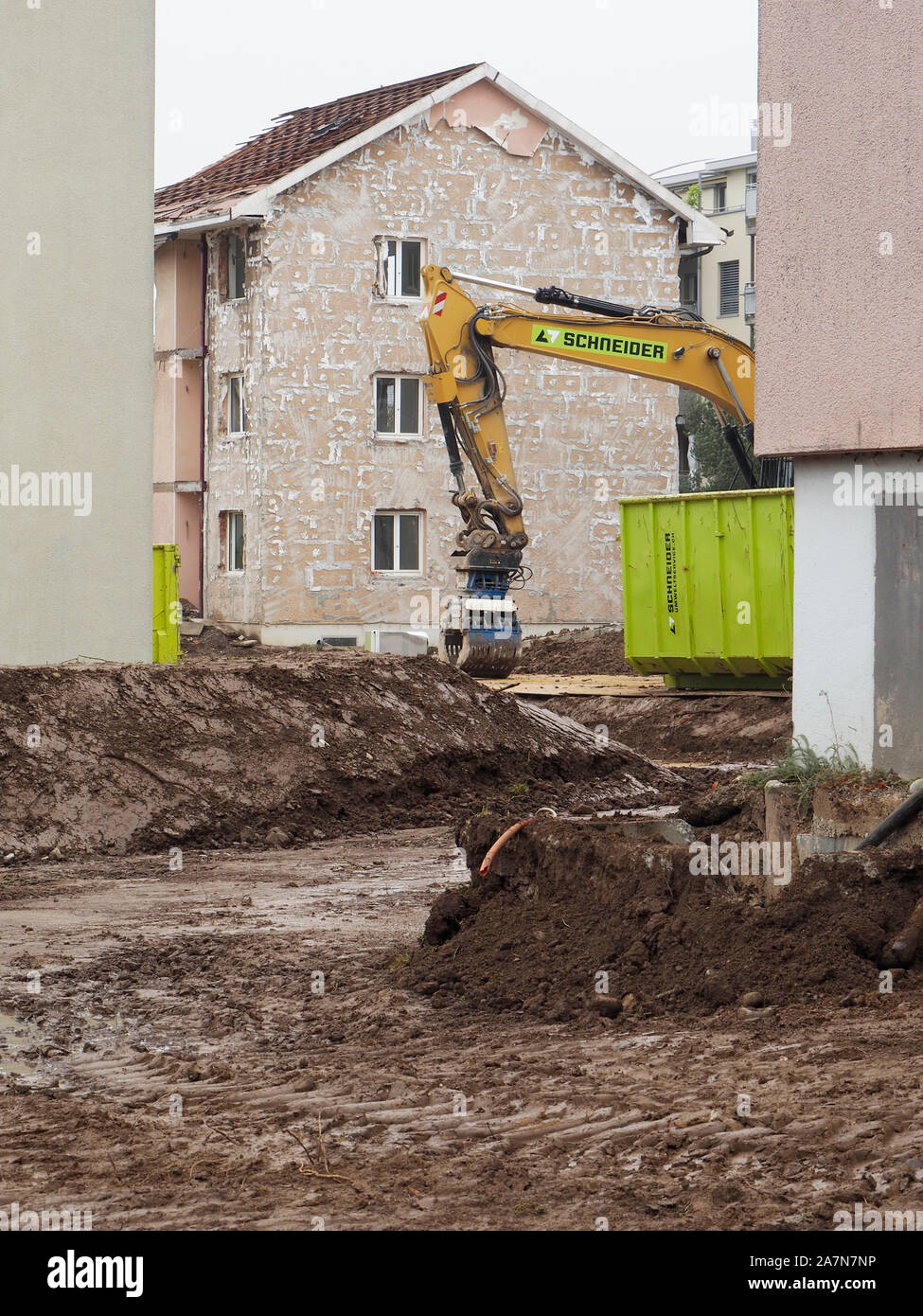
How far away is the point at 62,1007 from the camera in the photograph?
7543 millimetres

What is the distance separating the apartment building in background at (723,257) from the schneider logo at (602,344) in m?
30.4

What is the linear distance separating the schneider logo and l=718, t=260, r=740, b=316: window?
32427 mm

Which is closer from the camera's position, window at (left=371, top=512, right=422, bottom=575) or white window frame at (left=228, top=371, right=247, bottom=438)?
white window frame at (left=228, top=371, right=247, bottom=438)

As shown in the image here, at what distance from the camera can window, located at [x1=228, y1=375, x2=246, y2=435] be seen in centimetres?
3094

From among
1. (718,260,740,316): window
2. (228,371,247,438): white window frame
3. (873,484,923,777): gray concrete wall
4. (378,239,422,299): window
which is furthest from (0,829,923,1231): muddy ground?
(718,260,740,316): window

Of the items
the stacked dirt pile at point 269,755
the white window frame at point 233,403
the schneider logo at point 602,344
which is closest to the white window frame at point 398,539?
the white window frame at point 233,403

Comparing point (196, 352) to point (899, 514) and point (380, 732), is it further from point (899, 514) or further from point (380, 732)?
point (899, 514)

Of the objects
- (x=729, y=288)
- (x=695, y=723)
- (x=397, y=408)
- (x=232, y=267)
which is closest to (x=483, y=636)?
(x=695, y=723)

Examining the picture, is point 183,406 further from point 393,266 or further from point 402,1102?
point 402,1102

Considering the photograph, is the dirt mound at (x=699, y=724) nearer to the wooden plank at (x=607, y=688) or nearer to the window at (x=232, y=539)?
the wooden plank at (x=607, y=688)

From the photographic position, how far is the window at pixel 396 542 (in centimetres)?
3094

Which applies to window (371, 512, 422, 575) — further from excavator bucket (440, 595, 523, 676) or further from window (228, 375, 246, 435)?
excavator bucket (440, 595, 523, 676)

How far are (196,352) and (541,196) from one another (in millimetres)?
7600

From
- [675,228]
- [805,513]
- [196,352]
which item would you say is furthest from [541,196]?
[805,513]
